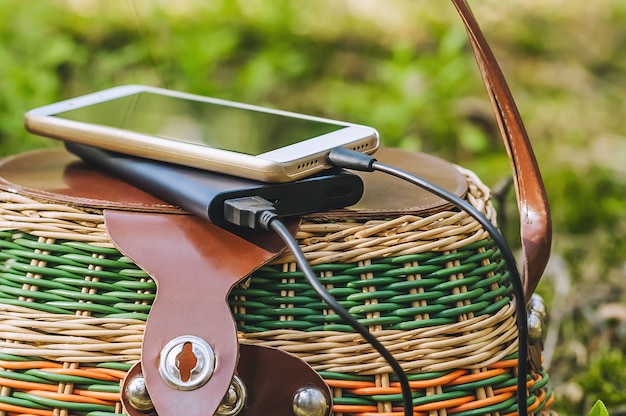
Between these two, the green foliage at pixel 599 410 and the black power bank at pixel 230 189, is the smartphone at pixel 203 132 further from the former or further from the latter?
the green foliage at pixel 599 410

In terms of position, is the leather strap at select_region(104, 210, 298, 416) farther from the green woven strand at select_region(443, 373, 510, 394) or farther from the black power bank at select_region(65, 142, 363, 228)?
the green woven strand at select_region(443, 373, 510, 394)

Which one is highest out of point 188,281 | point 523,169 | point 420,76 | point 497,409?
point 420,76

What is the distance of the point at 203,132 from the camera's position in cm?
85

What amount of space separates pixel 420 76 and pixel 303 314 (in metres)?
1.39

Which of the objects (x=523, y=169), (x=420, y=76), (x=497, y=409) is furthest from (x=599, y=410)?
(x=420, y=76)

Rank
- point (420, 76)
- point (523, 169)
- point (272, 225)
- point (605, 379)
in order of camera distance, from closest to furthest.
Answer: point (272, 225), point (523, 169), point (605, 379), point (420, 76)

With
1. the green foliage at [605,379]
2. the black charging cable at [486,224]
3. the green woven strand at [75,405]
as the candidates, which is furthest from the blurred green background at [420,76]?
the green woven strand at [75,405]

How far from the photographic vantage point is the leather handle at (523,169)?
767 millimetres

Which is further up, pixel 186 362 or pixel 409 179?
pixel 409 179

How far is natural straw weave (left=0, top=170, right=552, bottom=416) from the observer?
71cm

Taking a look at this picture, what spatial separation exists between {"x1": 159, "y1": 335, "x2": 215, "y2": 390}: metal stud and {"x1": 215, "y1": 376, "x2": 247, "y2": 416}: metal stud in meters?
0.03

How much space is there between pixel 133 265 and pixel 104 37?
1.81 meters

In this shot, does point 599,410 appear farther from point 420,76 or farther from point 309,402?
point 420,76

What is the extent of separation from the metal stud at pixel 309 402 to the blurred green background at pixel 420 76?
0.70 metres
